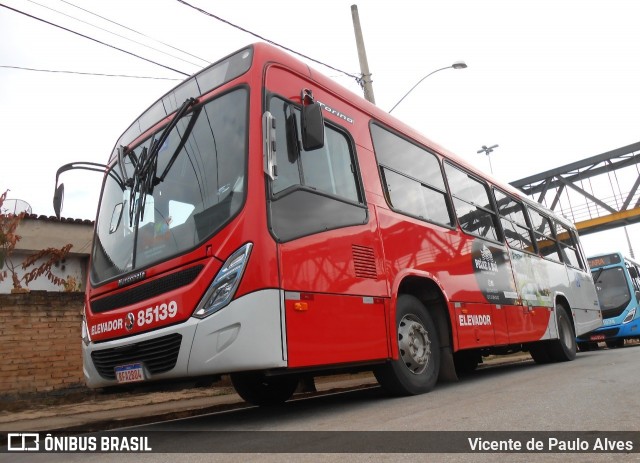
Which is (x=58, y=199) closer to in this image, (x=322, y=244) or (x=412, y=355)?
(x=322, y=244)

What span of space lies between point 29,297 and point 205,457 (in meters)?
6.01

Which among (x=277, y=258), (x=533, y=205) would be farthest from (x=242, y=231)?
(x=533, y=205)

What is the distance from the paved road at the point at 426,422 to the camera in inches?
125

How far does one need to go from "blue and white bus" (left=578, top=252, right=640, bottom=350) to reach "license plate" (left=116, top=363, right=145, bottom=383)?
1512cm

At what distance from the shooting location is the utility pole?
42.7ft

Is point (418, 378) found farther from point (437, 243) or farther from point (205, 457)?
point (205, 457)

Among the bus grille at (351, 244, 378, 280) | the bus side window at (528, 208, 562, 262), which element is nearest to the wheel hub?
the bus grille at (351, 244, 378, 280)

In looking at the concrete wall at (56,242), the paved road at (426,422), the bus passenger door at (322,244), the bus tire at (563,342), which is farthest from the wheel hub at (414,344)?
the concrete wall at (56,242)

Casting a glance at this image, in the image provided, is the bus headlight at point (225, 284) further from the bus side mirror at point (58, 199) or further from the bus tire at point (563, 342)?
the bus tire at point (563, 342)

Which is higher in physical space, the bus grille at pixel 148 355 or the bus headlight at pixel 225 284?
the bus headlight at pixel 225 284

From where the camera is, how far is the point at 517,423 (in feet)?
12.2

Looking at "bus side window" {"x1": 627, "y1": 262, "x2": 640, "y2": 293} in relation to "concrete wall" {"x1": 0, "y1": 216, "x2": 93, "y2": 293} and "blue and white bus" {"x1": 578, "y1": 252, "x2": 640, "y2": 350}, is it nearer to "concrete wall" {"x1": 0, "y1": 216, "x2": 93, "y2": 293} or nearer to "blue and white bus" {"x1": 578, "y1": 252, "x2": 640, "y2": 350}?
"blue and white bus" {"x1": 578, "y1": 252, "x2": 640, "y2": 350}

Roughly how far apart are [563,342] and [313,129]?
7.64 m

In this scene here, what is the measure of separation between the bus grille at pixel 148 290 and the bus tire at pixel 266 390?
1831 millimetres
